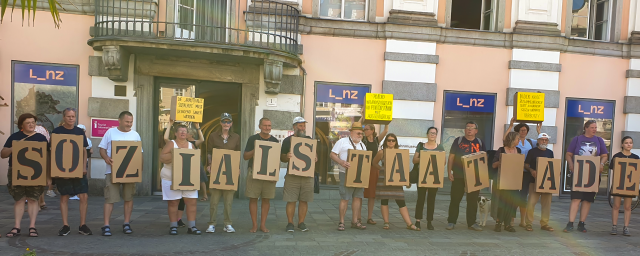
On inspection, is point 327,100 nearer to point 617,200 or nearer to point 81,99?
point 81,99

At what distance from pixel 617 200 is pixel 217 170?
6166 millimetres

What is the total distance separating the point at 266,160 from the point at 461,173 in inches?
117

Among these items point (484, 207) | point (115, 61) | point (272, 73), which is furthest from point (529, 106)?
point (115, 61)

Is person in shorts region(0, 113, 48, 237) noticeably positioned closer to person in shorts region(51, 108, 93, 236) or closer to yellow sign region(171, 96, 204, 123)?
person in shorts region(51, 108, 93, 236)

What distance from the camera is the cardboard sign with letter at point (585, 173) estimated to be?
24.4 feet

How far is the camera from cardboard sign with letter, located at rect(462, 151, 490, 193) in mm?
7137

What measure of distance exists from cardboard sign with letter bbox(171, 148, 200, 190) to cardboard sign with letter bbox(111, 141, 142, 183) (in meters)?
0.48

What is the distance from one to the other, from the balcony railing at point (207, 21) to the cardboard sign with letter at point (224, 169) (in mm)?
3223

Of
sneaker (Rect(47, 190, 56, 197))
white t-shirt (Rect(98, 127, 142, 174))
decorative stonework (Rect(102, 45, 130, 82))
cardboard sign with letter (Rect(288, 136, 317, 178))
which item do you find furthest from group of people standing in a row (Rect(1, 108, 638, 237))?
sneaker (Rect(47, 190, 56, 197))

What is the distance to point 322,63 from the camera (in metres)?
10.7

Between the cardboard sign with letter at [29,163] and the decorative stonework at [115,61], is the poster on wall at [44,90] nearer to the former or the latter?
the decorative stonework at [115,61]

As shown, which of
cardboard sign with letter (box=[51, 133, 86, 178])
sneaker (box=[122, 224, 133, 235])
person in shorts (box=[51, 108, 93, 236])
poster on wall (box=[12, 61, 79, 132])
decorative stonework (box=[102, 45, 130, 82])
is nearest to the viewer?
cardboard sign with letter (box=[51, 133, 86, 178])

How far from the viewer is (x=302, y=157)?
6816 millimetres

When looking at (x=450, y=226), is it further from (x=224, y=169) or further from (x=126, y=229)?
(x=126, y=229)
